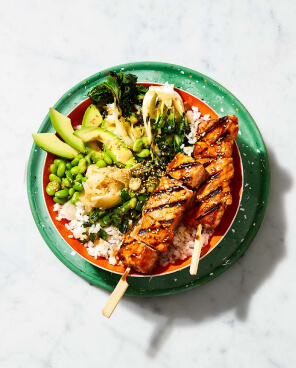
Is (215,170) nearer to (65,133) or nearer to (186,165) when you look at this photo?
(186,165)

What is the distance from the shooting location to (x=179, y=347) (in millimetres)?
4859

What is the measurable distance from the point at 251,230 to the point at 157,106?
1712mm

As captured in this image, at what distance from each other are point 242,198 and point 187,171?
38.8 inches

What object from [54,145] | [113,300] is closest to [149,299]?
[113,300]

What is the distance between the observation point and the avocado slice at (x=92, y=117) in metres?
4.80

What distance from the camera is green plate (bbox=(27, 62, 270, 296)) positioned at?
4.69 metres

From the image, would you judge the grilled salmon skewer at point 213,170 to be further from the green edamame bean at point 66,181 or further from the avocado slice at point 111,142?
the green edamame bean at point 66,181

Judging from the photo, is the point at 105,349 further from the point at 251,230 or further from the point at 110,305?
the point at 251,230

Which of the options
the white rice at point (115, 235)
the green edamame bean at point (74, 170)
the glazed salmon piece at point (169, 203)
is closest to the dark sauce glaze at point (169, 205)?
the glazed salmon piece at point (169, 203)

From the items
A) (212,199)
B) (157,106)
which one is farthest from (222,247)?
(157,106)

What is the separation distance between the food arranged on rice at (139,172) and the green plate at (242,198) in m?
0.33

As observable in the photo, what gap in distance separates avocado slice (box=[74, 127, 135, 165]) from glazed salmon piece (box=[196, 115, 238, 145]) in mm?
886

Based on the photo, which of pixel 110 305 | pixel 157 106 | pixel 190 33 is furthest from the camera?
pixel 190 33

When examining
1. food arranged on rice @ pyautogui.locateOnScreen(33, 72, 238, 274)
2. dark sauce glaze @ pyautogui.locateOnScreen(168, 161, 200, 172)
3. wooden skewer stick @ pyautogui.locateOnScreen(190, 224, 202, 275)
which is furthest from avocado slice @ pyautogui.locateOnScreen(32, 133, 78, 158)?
wooden skewer stick @ pyautogui.locateOnScreen(190, 224, 202, 275)
